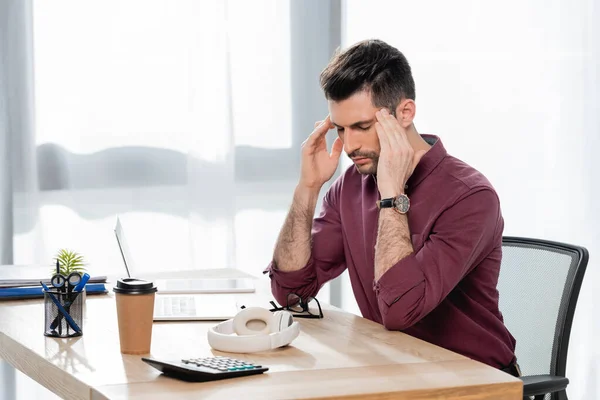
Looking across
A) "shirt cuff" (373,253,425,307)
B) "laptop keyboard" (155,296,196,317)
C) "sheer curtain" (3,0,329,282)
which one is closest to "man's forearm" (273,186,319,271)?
"laptop keyboard" (155,296,196,317)

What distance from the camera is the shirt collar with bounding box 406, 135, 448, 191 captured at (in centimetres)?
196

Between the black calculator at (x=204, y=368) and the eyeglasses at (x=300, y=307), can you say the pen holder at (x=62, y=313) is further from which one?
the eyeglasses at (x=300, y=307)

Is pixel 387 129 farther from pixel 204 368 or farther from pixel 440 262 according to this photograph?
pixel 204 368

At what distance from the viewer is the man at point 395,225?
1.77 metres

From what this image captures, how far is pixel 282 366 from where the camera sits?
1.40m

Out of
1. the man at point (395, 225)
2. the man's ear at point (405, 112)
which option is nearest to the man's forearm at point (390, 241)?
the man at point (395, 225)

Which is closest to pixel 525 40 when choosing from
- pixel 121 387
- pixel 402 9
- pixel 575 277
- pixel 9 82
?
pixel 402 9

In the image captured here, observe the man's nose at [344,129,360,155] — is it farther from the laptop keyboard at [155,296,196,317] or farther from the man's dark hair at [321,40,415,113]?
the laptop keyboard at [155,296,196,317]

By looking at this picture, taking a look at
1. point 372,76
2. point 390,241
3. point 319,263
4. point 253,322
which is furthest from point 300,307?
point 372,76

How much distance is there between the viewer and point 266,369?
1347 millimetres

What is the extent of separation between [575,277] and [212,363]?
0.94 m

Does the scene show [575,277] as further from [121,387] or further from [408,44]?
[408,44]

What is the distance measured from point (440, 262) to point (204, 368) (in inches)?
24.9

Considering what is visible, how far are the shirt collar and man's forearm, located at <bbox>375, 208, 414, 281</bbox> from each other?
147 millimetres
